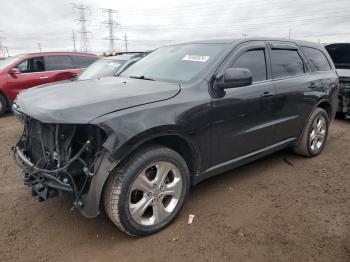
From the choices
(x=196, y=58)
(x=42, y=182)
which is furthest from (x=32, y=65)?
(x=42, y=182)

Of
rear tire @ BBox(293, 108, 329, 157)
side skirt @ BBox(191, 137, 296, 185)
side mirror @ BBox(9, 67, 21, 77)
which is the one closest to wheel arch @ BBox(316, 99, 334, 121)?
rear tire @ BBox(293, 108, 329, 157)

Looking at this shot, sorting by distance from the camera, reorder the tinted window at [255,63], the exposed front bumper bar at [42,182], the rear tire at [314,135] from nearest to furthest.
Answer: the exposed front bumper bar at [42,182] < the tinted window at [255,63] < the rear tire at [314,135]

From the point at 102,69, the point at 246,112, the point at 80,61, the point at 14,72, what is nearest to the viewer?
the point at 246,112

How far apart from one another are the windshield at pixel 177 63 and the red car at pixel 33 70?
5.41 metres

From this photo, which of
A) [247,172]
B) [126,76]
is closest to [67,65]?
[126,76]

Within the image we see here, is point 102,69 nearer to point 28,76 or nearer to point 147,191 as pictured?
point 28,76

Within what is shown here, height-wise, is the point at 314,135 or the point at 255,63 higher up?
the point at 255,63

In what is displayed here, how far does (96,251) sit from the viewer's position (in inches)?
104

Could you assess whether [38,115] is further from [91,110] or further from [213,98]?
[213,98]

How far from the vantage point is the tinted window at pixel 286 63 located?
3898mm

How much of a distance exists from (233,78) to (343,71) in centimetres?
537

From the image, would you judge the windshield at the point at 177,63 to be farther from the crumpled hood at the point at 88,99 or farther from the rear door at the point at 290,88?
the rear door at the point at 290,88

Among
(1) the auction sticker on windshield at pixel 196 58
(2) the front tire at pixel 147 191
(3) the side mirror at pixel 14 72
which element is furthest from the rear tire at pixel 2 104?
(2) the front tire at pixel 147 191

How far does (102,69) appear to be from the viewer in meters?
6.88
